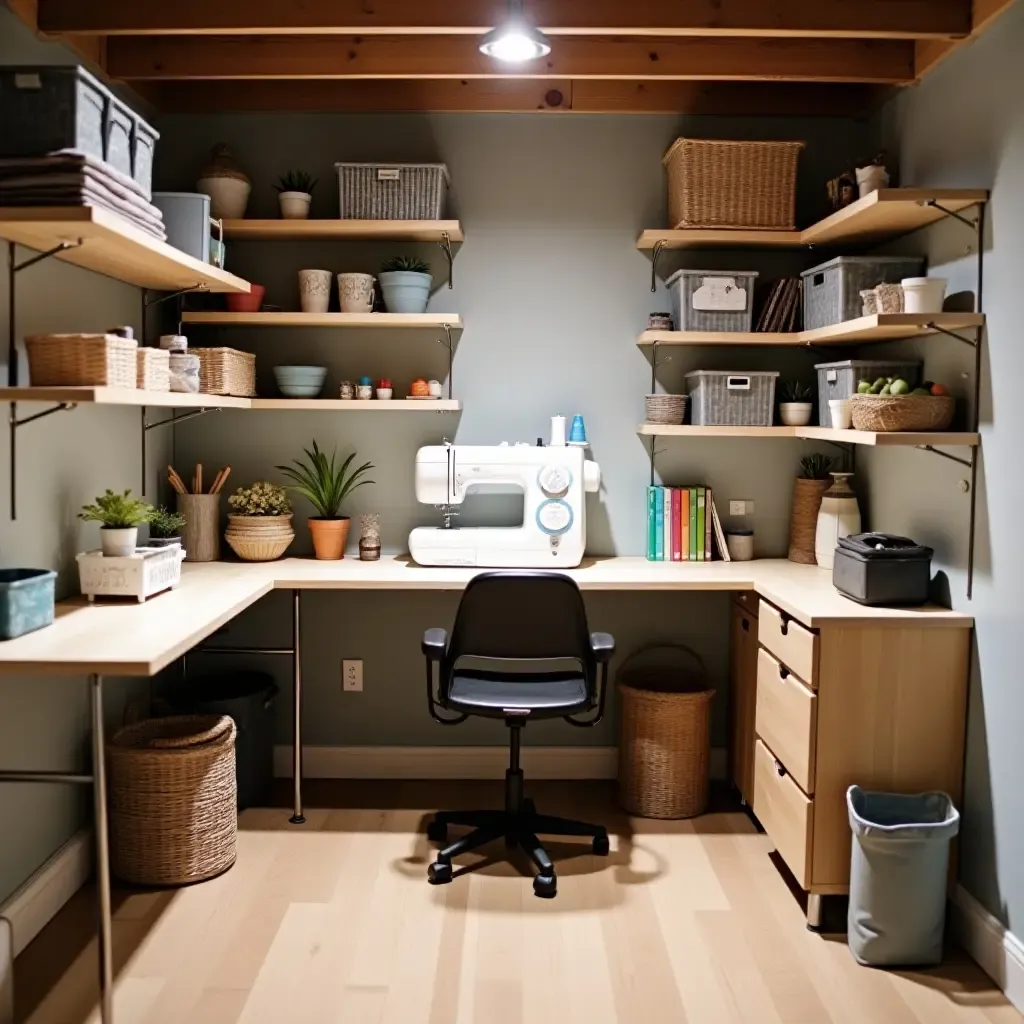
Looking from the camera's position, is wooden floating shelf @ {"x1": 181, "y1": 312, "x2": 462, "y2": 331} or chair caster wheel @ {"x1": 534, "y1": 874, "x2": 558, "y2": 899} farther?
wooden floating shelf @ {"x1": 181, "y1": 312, "x2": 462, "y2": 331}

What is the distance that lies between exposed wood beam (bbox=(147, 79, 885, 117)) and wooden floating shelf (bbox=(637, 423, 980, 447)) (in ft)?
3.67

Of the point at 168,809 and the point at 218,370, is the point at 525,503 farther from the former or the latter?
the point at 168,809

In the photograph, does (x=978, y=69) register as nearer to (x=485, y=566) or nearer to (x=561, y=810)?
(x=485, y=566)

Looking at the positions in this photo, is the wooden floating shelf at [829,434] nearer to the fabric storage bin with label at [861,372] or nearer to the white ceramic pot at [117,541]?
the fabric storage bin with label at [861,372]

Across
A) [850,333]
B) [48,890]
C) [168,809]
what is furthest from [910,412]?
[48,890]

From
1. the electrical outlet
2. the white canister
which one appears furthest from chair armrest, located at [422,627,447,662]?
the white canister

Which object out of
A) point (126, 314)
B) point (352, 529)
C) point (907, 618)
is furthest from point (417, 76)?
point (907, 618)

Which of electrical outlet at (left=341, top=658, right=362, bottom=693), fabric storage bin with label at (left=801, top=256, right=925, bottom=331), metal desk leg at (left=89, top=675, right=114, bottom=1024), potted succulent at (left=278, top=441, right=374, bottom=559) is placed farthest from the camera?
electrical outlet at (left=341, top=658, right=362, bottom=693)

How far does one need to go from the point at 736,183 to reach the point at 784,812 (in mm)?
1985

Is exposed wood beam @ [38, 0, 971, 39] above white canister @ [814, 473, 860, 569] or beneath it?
above

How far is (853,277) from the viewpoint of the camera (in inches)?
128

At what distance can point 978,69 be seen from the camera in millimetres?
2803

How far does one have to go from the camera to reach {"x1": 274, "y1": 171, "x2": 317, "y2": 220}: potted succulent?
11.9ft

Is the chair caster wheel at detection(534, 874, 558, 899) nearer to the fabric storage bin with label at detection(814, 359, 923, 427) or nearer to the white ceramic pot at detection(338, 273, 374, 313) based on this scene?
the fabric storage bin with label at detection(814, 359, 923, 427)
